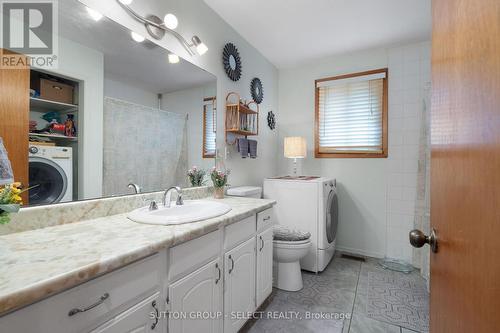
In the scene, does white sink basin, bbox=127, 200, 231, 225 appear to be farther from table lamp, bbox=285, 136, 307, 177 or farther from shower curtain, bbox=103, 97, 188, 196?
table lamp, bbox=285, 136, 307, 177

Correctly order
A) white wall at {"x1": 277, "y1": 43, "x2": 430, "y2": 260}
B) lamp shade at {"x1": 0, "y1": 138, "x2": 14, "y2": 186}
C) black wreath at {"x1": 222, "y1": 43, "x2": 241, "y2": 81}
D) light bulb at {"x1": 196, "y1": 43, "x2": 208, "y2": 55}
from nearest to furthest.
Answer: lamp shade at {"x1": 0, "y1": 138, "x2": 14, "y2": 186} < light bulb at {"x1": 196, "y1": 43, "x2": 208, "y2": 55} < black wreath at {"x1": 222, "y1": 43, "x2": 241, "y2": 81} < white wall at {"x1": 277, "y1": 43, "x2": 430, "y2": 260}

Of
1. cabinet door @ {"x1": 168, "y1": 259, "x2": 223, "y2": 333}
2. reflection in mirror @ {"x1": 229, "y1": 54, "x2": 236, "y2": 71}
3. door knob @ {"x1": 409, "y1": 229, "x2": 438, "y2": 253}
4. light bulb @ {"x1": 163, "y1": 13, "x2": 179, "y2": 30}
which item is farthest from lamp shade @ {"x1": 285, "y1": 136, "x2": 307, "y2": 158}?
door knob @ {"x1": 409, "y1": 229, "x2": 438, "y2": 253}

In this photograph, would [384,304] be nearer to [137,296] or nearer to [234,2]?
[137,296]

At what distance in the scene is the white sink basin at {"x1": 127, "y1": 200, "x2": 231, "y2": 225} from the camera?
3.69 ft

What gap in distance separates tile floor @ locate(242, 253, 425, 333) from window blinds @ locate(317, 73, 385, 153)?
136cm

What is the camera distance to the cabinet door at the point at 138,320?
77cm

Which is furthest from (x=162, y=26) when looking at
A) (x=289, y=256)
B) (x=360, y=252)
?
(x=360, y=252)

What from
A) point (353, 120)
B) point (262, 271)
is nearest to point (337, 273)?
point (262, 271)

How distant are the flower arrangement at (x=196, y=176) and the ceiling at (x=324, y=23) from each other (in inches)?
56.4

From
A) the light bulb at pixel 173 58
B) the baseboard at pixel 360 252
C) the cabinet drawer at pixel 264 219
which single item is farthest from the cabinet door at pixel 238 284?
the baseboard at pixel 360 252

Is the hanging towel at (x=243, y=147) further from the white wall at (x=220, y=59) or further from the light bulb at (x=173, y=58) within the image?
the light bulb at (x=173, y=58)

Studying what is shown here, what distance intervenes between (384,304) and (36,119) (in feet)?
8.45

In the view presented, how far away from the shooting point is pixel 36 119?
1.05m

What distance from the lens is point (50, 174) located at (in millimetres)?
1091
